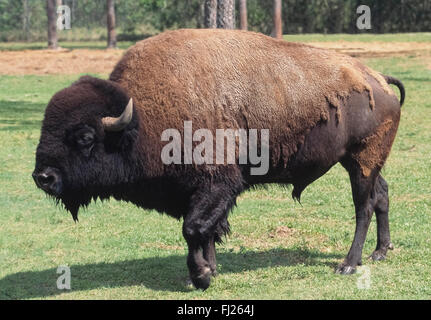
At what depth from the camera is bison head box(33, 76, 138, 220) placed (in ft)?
22.2

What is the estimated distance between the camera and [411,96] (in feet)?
70.4

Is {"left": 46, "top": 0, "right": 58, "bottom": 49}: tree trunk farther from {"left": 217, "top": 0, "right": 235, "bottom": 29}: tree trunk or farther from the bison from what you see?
the bison

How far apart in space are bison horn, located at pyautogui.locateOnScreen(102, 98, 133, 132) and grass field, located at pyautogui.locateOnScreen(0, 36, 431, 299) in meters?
1.47

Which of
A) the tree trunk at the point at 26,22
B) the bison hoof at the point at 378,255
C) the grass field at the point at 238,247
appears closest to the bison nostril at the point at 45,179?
the grass field at the point at 238,247

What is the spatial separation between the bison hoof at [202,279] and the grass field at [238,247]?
0.12 metres

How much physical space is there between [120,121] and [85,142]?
0.35m

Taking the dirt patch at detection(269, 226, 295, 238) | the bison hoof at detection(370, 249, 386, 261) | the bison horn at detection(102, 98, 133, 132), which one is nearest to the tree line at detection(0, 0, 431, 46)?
the dirt patch at detection(269, 226, 295, 238)

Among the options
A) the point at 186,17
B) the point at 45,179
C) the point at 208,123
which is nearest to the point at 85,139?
the point at 45,179

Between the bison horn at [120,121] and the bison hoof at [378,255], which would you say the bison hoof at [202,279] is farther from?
the bison hoof at [378,255]

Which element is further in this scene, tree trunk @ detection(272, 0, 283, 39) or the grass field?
tree trunk @ detection(272, 0, 283, 39)

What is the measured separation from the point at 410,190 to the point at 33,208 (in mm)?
5105

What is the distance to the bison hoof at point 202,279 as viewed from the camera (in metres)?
7.20

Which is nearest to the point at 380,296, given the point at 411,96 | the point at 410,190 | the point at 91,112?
the point at 91,112

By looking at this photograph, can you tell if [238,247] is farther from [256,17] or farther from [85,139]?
[256,17]
